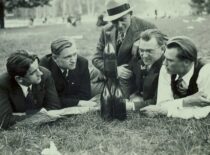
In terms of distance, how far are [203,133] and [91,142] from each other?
0.98 m

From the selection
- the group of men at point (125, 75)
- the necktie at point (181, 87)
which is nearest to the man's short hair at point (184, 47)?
the group of men at point (125, 75)

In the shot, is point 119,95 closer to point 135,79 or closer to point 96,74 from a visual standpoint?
point 135,79

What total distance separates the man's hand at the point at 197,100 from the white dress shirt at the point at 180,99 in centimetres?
4

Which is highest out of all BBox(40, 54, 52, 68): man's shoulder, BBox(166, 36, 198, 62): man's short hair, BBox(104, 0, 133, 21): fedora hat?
BBox(104, 0, 133, 21): fedora hat

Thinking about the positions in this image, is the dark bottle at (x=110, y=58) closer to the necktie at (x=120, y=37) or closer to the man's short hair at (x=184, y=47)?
the man's short hair at (x=184, y=47)

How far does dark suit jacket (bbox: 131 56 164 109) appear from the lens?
458 centimetres

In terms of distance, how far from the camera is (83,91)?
5.04 meters

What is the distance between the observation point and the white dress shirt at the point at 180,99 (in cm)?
399

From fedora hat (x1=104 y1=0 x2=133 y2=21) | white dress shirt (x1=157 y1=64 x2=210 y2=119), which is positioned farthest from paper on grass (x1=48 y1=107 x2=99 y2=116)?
fedora hat (x1=104 y1=0 x2=133 y2=21)

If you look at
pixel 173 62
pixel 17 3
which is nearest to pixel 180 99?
pixel 173 62

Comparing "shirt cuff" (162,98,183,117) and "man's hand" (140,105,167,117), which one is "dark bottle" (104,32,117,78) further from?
"shirt cuff" (162,98,183,117)

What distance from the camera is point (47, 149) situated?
3477 mm

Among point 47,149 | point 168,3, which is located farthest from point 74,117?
point 168,3

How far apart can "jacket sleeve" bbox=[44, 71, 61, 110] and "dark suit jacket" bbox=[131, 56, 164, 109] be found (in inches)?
38.9
